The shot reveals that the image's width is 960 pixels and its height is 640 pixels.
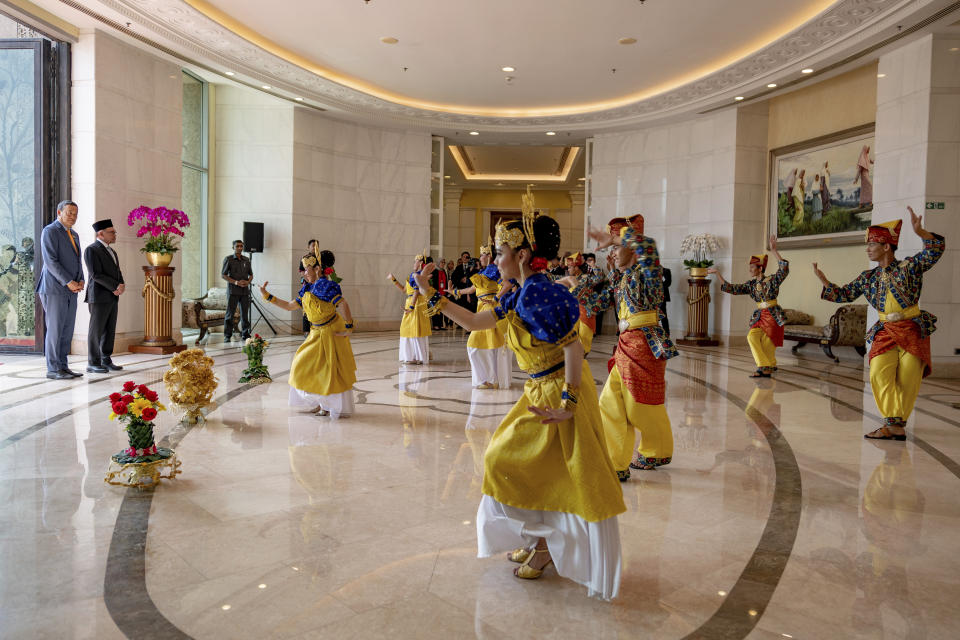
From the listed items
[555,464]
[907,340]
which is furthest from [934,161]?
[555,464]

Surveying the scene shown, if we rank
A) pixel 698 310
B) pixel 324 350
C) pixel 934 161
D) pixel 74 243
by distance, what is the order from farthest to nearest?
pixel 698 310 < pixel 934 161 < pixel 74 243 < pixel 324 350

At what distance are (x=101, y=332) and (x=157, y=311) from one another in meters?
1.63

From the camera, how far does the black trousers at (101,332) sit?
25.0 ft

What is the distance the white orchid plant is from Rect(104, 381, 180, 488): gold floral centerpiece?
11.0m

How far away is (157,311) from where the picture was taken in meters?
9.35

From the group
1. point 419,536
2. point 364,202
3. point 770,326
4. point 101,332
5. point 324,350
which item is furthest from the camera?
point 364,202

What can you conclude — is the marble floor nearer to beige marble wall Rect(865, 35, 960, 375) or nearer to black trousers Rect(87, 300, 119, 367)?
black trousers Rect(87, 300, 119, 367)

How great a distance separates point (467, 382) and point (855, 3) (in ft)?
21.3

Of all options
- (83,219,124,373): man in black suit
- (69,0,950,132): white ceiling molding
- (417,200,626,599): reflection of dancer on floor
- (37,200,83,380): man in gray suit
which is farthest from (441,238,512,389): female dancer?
(69,0,950,132): white ceiling molding

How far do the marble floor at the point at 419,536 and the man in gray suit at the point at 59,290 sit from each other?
5.06 ft

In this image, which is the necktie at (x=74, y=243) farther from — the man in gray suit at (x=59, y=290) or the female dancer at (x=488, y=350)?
the female dancer at (x=488, y=350)

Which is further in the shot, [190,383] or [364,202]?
[364,202]

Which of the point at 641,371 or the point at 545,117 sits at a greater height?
the point at 545,117

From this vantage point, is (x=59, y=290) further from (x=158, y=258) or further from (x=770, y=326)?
(x=770, y=326)
